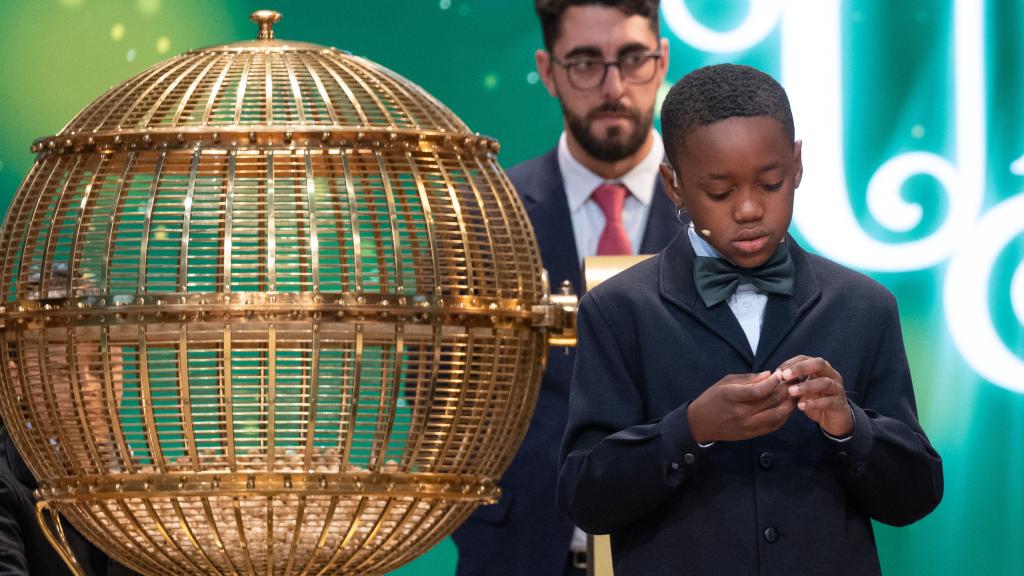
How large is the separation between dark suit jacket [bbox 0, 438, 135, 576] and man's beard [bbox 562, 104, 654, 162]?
1.25 metres

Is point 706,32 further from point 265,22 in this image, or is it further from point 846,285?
point 846,285

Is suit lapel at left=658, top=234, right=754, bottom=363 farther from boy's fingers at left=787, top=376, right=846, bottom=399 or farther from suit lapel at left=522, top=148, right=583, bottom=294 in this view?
suit lapel at left=522, top=148, right=583, bottom=294

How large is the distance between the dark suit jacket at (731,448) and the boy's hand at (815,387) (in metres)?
0.06

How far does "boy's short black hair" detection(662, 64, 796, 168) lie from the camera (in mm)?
1818

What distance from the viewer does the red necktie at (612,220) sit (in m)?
3.39

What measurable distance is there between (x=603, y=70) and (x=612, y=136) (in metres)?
0.15

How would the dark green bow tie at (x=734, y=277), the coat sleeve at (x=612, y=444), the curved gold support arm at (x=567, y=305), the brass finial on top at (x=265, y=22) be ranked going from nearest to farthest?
the coat sleeve at (x=612, y=444) < the dark green bow tie at (x=734, y=277) < the curved gold support arm at (x=567, y=305) < the brass finial on top at (x=265, y=22)

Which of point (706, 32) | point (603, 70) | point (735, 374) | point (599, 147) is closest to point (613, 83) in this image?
point (603, 70)

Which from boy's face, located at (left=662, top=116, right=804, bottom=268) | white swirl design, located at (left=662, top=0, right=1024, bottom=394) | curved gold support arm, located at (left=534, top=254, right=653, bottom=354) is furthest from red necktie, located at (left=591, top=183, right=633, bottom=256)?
boy's face, located at (left=662, top=116, right=804, bottom=268)

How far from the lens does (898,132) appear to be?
4246 mm

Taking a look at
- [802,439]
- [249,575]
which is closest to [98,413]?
[249,575]

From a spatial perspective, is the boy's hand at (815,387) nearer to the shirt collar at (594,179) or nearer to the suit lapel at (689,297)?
the suit lapel at (689,297)

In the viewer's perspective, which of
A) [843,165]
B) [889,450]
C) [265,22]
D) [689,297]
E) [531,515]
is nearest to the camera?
[889,450]

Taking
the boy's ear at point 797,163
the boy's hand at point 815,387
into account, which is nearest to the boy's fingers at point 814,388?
the boy's hand at point 815,387
